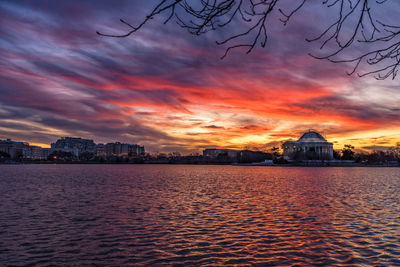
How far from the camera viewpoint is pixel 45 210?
93.8 ft

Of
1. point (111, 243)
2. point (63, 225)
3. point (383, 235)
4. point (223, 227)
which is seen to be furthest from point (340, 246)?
point (63, 225)

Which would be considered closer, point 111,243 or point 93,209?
point 111,243

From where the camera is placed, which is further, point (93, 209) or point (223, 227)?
point (93, 209)

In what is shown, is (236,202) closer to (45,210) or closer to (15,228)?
(45,210)

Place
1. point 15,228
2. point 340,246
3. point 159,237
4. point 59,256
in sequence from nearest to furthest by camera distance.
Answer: point 59,256 → point 340,246 → point 159,237 → point 15,228

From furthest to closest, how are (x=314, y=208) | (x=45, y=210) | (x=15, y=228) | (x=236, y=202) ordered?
(x=236, y=202) < (x=314, y=208) < (x=45, y=210) < (x=15, y=228)

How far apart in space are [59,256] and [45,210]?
14952mm

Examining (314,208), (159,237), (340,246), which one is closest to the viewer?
(340,246)

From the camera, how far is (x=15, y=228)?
21016mm

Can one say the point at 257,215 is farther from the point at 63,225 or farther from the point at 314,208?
the point at 63,225

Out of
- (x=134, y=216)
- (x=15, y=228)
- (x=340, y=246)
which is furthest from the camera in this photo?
(x=134, y=216)

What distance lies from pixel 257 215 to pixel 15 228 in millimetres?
17271

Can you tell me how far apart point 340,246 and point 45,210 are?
Answer: 23574mm

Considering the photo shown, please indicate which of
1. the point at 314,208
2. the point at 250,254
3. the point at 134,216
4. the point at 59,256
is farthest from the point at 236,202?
the point at 59,256
